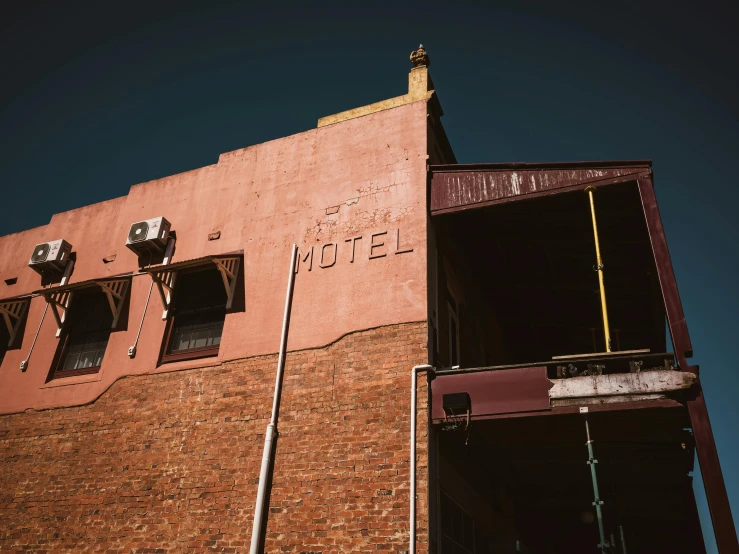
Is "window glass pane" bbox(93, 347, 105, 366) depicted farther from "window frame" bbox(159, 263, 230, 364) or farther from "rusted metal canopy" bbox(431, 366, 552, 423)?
"rusted metal canopy" bbox(431, 366, 552, 423)

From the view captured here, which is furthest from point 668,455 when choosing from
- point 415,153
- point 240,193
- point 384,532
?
point 240,193

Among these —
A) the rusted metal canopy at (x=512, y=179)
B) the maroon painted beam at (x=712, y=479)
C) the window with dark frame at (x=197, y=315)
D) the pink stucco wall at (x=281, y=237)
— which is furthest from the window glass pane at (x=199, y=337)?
the maroon painted beam at (x=712, y=479)

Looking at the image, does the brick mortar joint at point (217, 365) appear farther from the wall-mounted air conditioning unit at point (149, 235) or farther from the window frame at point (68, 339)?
the wall-mounted air conditioning unit at point (149, 235)

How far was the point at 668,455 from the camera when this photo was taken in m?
8.75

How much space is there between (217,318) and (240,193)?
8.99 ft

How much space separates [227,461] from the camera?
888cm

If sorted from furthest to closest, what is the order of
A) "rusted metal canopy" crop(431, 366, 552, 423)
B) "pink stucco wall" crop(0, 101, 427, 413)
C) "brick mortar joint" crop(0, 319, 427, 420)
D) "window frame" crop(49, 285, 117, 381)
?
1. "window frame" crop(49, 285, 117, 381)
2. "pink stucco wall" crop(0, 101, 427, 413)
3. "brick mortar joint" crop(0, 319, 427, 420)
4. "rusted metal canopy" crop(431, 366, 552, 423)

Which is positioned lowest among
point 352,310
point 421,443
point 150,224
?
point 421,443

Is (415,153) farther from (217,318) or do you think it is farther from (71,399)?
(71,399)

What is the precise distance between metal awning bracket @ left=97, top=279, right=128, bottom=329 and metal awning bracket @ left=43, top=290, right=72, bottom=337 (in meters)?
1.12

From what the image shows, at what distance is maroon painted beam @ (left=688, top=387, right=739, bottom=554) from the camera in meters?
6.00

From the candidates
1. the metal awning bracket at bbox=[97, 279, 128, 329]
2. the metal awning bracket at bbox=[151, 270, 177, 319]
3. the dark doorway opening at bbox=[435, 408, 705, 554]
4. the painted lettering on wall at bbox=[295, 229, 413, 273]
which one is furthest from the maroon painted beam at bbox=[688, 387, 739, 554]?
the metal awning bracket at bbox=[97, 279, 128, 329]

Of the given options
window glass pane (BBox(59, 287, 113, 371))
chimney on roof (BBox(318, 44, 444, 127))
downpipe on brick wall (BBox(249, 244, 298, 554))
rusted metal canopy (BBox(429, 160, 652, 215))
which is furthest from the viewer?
window glass pane (BBox(59, 287, 113, 371))

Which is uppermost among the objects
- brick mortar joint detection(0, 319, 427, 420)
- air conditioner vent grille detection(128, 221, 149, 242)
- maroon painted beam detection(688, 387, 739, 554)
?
air conditioner vent grille detection(128, 221, 149, 242)
